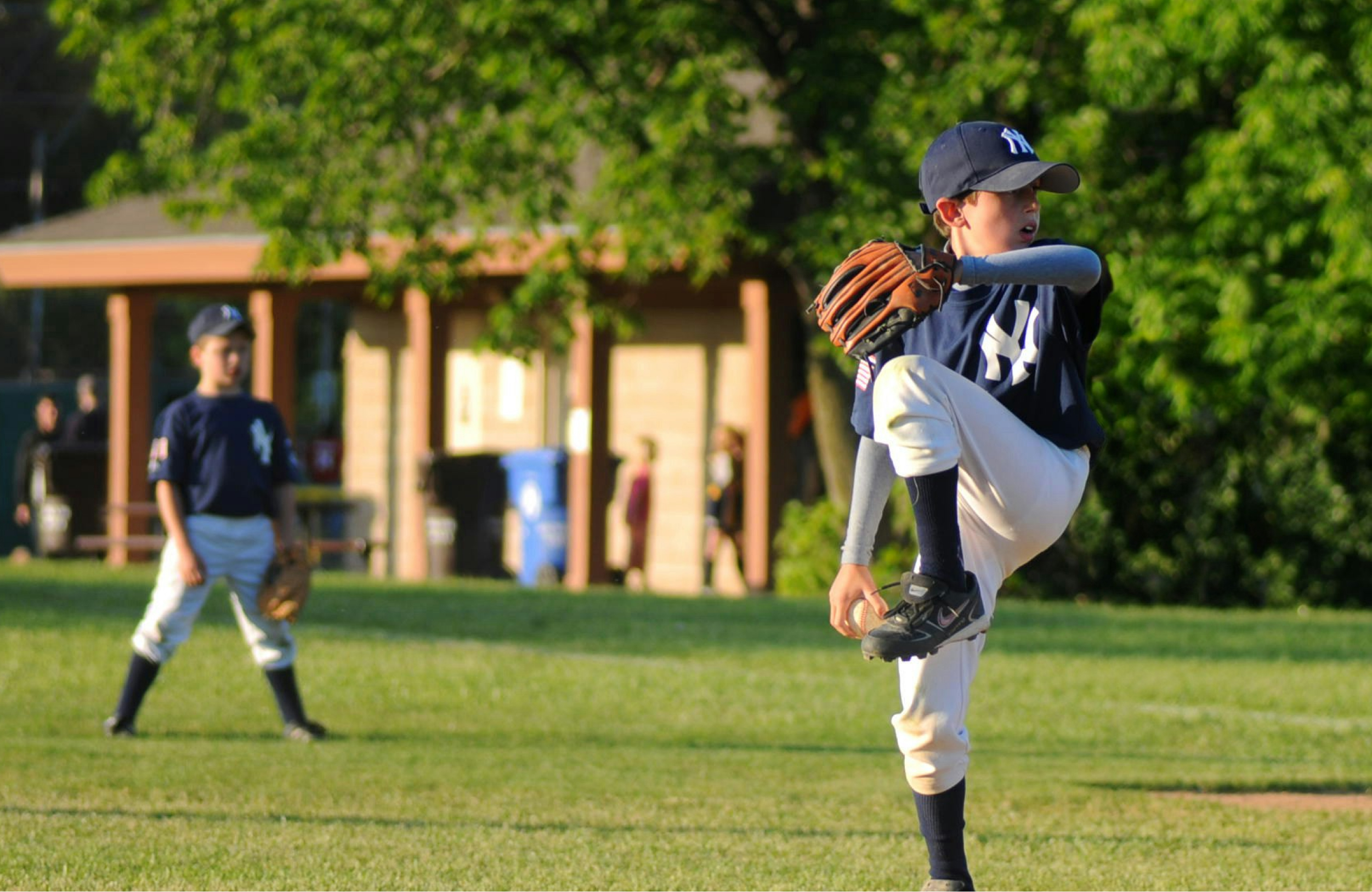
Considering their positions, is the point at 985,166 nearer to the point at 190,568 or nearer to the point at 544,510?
the point at 190,568

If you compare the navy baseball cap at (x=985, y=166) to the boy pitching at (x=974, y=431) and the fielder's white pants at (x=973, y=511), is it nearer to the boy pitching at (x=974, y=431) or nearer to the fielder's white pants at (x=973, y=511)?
the boy pitching at (x=974, y=431)

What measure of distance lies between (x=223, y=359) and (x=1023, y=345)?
17.4ft

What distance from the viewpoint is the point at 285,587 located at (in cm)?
960

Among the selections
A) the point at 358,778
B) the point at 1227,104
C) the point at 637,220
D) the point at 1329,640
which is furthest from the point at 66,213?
the point at 358,778

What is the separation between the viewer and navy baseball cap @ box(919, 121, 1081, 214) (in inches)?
204

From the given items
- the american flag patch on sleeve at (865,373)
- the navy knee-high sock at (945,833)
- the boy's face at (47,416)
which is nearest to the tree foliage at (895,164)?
the boy's face at (47,416)

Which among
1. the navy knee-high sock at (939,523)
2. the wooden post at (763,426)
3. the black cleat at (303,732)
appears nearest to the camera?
the navy knee-high sock at (939,523)

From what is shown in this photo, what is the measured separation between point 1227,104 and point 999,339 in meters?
14.8

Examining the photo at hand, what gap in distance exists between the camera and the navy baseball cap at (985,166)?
204 inches

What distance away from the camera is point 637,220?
19.5 metres

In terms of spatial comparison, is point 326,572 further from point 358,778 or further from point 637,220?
point 358,778

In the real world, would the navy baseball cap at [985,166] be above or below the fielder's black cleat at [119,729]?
above

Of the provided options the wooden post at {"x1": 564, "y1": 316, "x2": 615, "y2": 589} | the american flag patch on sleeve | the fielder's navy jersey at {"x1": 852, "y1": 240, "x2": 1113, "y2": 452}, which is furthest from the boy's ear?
the wooden post at {"x1": 564, "y1": 316, "x2": 615, "y2": 589}

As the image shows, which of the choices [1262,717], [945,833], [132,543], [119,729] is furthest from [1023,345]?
[132,543]
